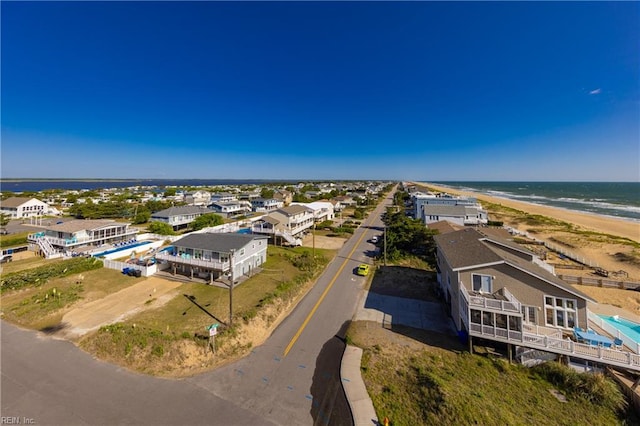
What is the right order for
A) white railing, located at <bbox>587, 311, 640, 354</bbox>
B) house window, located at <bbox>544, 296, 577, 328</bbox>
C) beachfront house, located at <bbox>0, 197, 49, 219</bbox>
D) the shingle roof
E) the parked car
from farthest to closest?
beachfront house, located at <bbox>0, 197, 49, 219</bbox> < the parked car < the shingle roof < house window, located at <bbox>544, 296, 577, 328</bbox> < white railing, located at <bbox>587, 311, 640, 354</bbox>

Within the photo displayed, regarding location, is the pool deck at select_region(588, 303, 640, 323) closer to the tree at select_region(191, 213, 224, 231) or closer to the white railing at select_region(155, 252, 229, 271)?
the white railing at select_region(155, 252, 229, 271)

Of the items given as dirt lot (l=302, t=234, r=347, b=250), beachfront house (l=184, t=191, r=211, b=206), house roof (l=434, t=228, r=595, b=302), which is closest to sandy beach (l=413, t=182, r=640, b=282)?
house roof (l=434, t=228, r=595, b=302)

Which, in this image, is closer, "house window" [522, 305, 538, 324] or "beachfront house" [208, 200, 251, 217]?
"house window" [522, 305, 538, 324]

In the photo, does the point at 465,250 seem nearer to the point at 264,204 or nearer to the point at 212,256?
the point at 212,256

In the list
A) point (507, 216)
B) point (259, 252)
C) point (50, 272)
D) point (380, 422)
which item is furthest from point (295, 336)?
point (507, 216)

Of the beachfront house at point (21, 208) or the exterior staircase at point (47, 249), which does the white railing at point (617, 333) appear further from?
the beachfront house at point (21, 208)

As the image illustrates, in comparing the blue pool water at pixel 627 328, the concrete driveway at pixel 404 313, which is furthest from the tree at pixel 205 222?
the blue pool water at pixel 627 328

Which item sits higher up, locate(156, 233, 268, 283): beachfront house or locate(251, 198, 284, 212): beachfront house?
locate(251, 198, 284, 212): beachfront house

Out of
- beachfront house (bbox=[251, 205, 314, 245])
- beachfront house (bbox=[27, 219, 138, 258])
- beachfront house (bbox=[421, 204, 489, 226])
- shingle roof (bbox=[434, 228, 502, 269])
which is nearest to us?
shingle roof (bbox=[434, 228, 502, 269])

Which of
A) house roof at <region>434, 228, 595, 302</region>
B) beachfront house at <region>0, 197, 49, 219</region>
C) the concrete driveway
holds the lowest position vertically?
the concrete driveway

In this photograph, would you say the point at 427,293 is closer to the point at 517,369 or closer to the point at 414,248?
the point at 517,369
